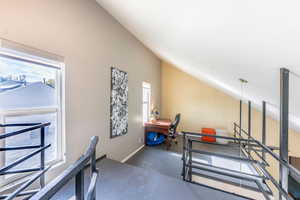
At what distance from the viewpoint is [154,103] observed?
16.3 feet

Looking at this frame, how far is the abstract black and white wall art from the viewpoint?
2643mm

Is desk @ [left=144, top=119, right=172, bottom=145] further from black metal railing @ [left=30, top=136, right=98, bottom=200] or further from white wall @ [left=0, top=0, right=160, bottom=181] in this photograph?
black metal railing @ [left=30, top=136, right=98, bottom=200]

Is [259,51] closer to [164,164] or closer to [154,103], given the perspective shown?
[164,164]

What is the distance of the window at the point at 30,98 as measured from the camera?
130 centimetres

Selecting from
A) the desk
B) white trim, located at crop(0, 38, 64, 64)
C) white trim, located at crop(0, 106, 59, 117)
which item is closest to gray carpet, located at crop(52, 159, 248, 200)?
white trim, located at crop(0, 106, 59, 117)

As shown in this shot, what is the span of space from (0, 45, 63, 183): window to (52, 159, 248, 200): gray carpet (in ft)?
2.16

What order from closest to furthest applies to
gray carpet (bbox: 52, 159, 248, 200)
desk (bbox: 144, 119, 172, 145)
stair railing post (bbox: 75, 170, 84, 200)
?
stair railing post (bbox: 75, 170, 84, 200) < gray carpet (bbox: 52, 159, 248, 200) < desk (bbox: 144, 119, 172, 145)

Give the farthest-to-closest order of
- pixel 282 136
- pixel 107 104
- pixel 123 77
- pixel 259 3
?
pixel 123 77
pixel 107 104
pixel 282 136
pixel 259 3

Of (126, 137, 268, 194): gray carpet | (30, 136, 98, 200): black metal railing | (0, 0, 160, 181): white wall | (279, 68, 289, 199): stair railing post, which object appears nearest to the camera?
(30, 136, 98, 200): black metal railing

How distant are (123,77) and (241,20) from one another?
2.43m

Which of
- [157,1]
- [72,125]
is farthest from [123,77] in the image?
[157,1]

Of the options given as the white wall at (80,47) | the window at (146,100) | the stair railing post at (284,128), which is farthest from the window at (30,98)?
the window at (146,100)

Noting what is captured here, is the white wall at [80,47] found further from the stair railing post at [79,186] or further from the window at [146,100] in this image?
the stair railing post at [79,186]

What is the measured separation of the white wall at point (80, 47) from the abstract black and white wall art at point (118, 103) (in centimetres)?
12
